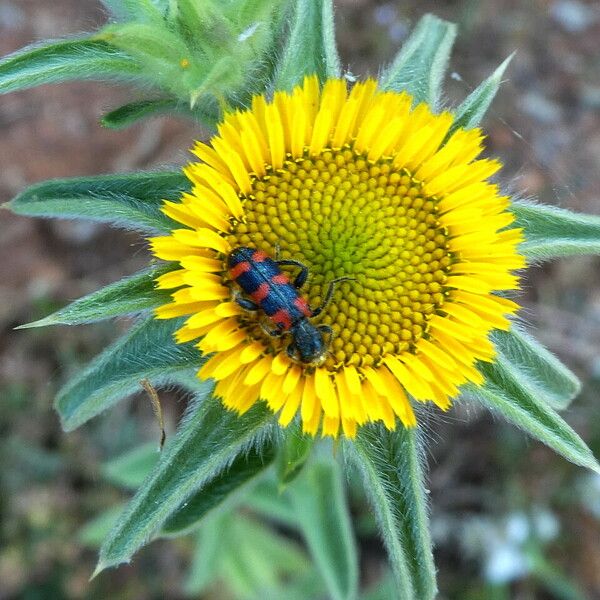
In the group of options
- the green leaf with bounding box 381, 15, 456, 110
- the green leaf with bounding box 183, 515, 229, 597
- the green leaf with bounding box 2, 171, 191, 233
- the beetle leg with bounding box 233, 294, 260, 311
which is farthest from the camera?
the green leaf with bounding box 183, 515, 229, 597

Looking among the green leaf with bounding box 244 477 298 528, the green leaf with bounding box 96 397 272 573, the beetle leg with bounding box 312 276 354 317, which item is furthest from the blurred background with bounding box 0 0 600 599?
the beetle leg with bounding box 312 276 354 317

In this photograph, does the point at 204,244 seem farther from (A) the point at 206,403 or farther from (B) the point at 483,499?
(B) the point at 483,499

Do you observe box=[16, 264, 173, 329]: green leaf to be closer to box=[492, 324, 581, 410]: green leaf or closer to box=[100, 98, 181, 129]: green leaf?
box=[100, 98, 181, 129]: green leaf

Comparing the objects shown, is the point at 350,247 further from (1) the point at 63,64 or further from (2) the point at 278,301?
(1) the point at 63,64

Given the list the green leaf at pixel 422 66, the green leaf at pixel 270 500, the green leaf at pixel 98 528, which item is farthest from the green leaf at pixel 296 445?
the green leaf at pixel 98 528

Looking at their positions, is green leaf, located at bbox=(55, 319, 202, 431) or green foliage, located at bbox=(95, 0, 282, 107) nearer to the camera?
green foliage, located at bbox=(95, 0, 282, 107)

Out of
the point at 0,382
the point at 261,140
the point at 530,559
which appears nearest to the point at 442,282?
the point at 261,140

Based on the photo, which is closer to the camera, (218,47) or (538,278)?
(218,47)
